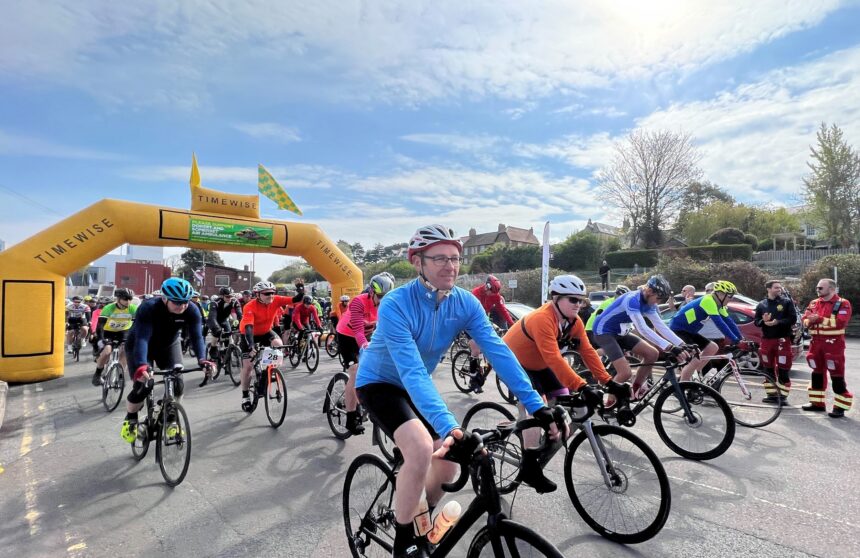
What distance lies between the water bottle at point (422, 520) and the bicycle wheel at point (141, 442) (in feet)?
12.8

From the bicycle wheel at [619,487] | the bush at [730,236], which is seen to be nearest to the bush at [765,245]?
the bush at [730,236]

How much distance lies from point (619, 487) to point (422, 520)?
1750 millimetres

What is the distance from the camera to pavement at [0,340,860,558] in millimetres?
3359

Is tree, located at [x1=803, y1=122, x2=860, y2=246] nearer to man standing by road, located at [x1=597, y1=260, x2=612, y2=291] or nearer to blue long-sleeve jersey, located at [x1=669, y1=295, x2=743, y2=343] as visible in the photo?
man standing by road, located at [x1=597, y1=260, x2=612, y2=291]

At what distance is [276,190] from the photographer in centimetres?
1730

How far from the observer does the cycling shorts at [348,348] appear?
6637 mm

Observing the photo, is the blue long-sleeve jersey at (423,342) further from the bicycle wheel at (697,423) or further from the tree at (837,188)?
the tree at (837,188)

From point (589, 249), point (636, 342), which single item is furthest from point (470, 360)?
point (589, 249)

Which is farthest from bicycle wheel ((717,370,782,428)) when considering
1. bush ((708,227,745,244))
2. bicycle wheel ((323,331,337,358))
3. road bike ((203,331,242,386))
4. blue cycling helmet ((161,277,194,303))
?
bush ((708,227,745,244))

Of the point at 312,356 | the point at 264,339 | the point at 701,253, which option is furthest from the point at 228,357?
the point at 701,253

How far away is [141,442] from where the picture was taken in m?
5.19

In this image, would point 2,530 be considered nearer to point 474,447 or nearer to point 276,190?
point 474,447

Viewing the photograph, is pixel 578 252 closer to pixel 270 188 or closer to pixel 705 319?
pixel 270 188

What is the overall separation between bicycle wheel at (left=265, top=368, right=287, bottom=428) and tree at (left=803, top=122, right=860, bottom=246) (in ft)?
130
